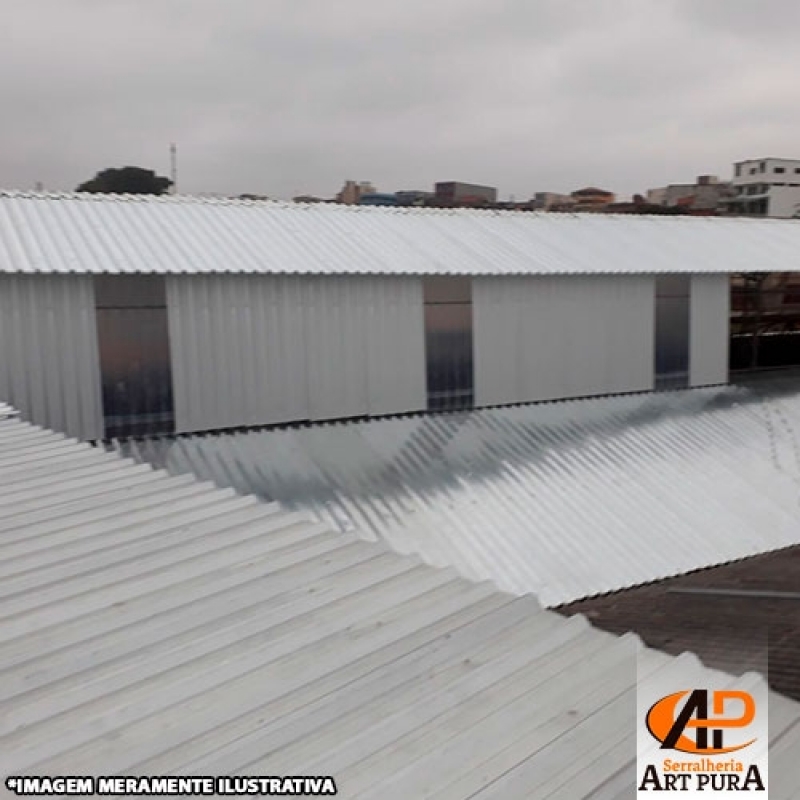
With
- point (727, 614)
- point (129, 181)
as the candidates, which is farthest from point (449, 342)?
point (129, 181)

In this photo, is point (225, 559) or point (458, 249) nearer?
point (225, 559)

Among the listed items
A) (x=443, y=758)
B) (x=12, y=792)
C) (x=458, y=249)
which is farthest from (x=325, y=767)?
(x=458, y=249)

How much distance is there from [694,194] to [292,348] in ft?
183

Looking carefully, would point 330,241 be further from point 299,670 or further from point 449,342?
point 299,670

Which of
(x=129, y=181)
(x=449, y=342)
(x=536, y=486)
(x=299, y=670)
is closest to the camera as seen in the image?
(x=299, y=670)

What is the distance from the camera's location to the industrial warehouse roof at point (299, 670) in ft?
10.1

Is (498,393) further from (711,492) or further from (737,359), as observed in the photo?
(737,359)

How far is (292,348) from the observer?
43.7ft

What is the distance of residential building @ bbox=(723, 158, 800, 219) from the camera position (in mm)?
72188

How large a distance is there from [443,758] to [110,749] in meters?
1.22

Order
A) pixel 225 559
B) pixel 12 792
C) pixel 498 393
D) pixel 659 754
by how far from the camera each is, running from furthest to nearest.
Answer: pixel 498 393, pixel 225 559, pixel 659 754, pixel 12 792

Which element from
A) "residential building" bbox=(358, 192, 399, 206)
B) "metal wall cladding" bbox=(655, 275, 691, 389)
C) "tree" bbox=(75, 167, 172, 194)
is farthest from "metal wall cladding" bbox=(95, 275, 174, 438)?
"tree" bbox=(75, 167, 172, 194)

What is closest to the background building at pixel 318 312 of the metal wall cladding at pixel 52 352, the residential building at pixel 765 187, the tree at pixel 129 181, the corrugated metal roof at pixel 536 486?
the metal wall cladding at pixel 52 352

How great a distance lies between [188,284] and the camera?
12547 millimetres
